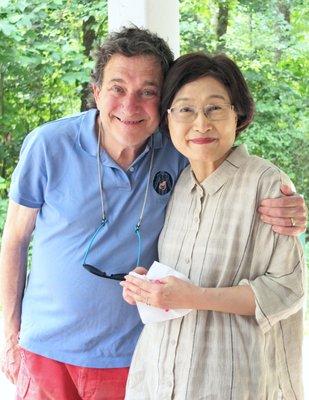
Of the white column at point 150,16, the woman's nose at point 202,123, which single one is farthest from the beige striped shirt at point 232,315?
the white column at point 150,16

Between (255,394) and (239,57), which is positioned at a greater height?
(239,57)

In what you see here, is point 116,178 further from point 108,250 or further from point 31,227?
point 31,227

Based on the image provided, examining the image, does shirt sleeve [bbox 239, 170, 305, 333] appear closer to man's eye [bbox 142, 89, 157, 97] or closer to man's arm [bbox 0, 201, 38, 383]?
man's eye [bbox 142, 89, 157, 97]

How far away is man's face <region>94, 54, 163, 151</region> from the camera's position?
144cm

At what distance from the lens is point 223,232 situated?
131 cm

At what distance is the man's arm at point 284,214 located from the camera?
1.25 meters

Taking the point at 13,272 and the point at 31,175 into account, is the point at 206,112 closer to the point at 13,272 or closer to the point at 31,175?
the point at 31,175

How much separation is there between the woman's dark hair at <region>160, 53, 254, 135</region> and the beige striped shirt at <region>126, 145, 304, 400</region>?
11cm

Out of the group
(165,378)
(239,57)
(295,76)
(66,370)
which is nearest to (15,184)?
(66,370)

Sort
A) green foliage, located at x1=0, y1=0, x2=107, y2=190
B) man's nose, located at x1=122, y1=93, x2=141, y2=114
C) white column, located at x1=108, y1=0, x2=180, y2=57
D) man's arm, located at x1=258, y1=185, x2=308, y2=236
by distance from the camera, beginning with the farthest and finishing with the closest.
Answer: green foliage, located at x1=0, y1=0, x2=107, y2=190, white column, located at x1=108, y1=0, x2=180, y2=57, man's nose, located at x1=122, y1=93, x2=141, y2=114, man's arm, located at x1=258, y1=185, x2=308, y2=236

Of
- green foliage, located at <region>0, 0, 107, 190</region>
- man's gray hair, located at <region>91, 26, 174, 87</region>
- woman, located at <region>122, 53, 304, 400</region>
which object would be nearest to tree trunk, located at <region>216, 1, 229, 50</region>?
green foliage, located at <region>0, 0, 107, 190</region>

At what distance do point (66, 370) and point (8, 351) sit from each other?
0.77ft

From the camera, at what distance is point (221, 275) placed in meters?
1.30

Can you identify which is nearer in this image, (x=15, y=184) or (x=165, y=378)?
(x=165, y=378)
